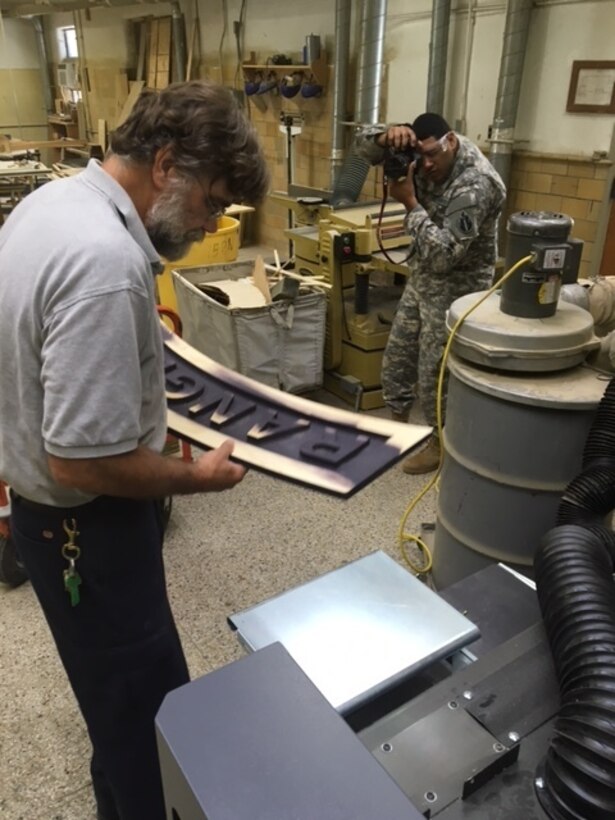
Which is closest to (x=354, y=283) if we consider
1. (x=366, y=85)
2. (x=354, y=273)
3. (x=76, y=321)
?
(x=354, y=273)

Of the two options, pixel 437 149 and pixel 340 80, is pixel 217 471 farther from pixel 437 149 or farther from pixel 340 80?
pixel 340 80

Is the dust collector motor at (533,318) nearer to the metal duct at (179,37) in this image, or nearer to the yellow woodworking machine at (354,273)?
the yellow woodworking machine at (354,273)

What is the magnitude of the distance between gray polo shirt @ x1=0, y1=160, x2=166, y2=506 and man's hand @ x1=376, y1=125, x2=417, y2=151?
6.13ft

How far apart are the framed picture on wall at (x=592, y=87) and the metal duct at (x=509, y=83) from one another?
1.03ft

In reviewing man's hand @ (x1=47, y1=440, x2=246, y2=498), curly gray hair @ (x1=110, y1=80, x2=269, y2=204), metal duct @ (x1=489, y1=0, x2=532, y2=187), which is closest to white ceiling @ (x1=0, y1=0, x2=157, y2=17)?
metal duct @ (x1=489, y1=0, x2=532, y2=187)

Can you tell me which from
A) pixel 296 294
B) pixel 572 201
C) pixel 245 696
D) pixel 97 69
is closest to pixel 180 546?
pixel 296 294

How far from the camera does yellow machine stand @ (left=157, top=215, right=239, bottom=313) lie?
3967 mm

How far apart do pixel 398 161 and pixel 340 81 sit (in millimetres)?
2649

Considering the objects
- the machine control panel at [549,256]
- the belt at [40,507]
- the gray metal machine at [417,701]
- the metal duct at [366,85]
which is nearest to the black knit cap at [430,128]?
the machine control panel at [549,256]

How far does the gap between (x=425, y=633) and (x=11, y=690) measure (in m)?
1.53

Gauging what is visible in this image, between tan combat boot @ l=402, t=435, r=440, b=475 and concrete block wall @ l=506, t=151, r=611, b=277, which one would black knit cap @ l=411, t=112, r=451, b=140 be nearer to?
tan combat boot @ l=402, t=435, r=440, b=475

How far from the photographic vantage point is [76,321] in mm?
911

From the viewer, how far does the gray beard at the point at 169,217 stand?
3.68 feet

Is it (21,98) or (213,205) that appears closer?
(213,205)
